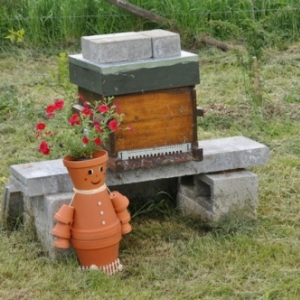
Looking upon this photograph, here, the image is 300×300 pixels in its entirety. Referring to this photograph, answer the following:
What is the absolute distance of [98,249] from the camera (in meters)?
4.52

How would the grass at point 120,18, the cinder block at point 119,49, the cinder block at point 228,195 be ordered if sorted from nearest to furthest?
the cinder block at point 119,49 → the cinder block at point 228,195 → the grass at point 120,18

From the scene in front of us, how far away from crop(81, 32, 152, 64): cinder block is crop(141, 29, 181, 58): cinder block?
0.03 meters

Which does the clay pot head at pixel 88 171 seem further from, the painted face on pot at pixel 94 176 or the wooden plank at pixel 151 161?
the wooden plank at pixel 151 161

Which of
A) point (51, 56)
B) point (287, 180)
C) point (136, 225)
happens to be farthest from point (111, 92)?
point (51, 56)

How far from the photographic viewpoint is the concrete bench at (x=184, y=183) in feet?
15.6

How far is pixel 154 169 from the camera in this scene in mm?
4980

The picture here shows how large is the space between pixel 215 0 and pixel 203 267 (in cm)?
587

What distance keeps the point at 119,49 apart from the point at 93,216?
0.90 meters

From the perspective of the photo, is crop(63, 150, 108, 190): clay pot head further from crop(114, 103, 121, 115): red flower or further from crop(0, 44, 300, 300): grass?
crop(0, 44, 300, 300): grass

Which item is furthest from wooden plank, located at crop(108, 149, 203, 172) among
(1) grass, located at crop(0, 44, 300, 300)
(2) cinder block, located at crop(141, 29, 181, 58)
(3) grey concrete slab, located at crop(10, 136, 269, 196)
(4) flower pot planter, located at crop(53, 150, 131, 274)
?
(2) cinder block, located at crop(141, 29, 181, 58)

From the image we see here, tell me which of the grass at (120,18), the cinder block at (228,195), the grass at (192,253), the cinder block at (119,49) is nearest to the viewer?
the grass at (192,253)

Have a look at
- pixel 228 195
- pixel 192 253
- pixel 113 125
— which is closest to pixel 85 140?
pixel 113 125

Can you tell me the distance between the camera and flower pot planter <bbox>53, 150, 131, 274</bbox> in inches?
176

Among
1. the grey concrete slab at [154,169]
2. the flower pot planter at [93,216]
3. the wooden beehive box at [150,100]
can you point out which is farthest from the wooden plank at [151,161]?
the flower pot planter at [93,216]
